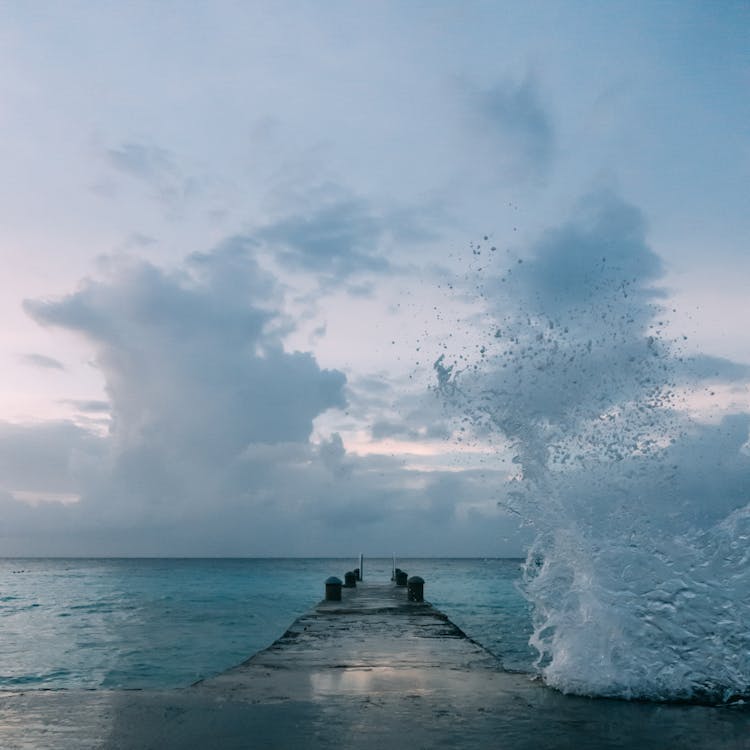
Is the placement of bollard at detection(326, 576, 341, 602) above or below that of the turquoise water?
above

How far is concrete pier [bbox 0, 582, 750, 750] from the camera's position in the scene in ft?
19.5

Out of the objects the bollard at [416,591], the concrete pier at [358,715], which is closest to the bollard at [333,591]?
the bollard at [416,591]

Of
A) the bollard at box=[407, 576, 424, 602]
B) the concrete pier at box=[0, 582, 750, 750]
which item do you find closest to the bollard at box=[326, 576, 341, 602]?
the bollard at box=[407, 576, 424, 602]

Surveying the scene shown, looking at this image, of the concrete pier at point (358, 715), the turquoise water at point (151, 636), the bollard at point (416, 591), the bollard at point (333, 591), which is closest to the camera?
the concrete pier at point (358, 715)

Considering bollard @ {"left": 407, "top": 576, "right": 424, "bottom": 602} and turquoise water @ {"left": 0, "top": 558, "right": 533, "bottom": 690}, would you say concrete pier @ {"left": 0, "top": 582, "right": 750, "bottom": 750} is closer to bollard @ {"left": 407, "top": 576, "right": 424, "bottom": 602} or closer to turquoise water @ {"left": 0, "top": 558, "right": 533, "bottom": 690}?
turquoise water @ {"left": 0, "top": 558, "right": 533, "bottom": 690}

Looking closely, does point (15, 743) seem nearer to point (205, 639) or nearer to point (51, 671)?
point (51, 671)

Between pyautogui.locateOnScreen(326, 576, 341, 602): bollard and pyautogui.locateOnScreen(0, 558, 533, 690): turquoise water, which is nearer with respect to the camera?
pyautogui.locateOnScreen(0, 558, 533, 690): turquoise water

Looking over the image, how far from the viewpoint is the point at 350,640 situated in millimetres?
13688

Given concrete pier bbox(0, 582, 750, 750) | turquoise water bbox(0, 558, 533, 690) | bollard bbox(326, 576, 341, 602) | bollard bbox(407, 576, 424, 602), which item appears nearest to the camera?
concrete pier bbox(0, 582, 750, 750)

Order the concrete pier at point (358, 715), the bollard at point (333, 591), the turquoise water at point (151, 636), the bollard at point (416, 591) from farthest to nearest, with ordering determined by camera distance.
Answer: the bollard at point (333, 591)
the bollard at point (416, 591)
the turquoise water at point (151, 636)
the concrete pier at point (358, 715)

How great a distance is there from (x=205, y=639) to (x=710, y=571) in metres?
23.1

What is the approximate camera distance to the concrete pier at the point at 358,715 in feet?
19.5

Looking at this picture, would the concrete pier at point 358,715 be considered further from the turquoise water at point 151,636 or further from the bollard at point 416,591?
the bollard at point 416,591

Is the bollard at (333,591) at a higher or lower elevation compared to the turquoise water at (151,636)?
higher
